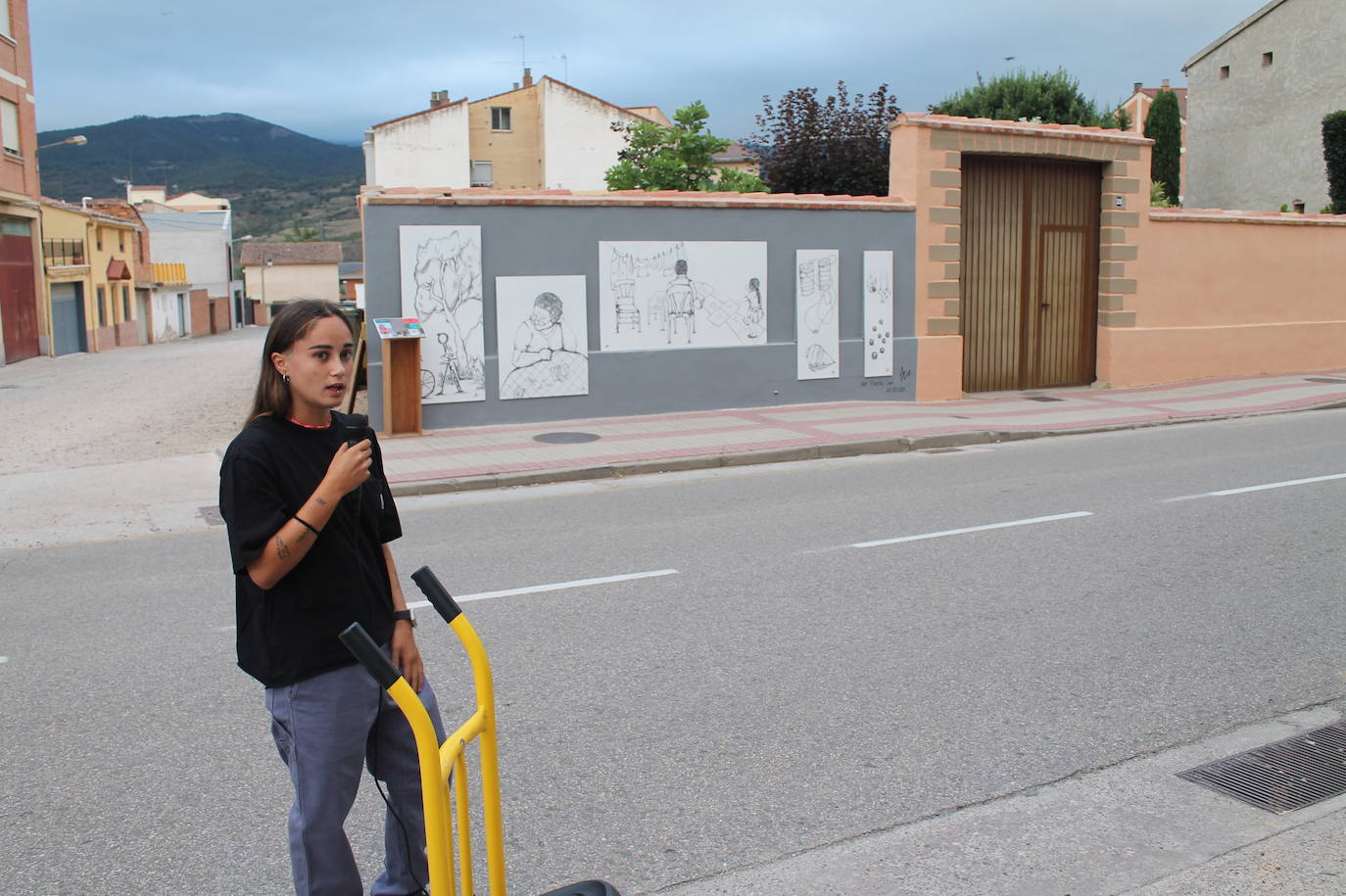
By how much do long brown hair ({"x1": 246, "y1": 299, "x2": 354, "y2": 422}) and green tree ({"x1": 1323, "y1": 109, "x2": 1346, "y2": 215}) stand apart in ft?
94.9

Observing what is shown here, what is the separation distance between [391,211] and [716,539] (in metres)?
7.26

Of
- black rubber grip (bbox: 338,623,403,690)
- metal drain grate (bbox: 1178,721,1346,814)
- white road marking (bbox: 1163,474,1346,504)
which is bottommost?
metal drain grate (bbox: 1178,721,1346,814)

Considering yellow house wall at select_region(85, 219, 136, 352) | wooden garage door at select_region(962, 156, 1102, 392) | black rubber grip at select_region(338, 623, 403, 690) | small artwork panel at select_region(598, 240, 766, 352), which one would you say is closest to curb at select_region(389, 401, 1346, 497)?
small artwork panel at select_region(598, 240, 766, 352)

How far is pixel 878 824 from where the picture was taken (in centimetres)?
392

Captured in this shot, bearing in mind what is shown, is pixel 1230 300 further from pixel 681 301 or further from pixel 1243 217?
pixel 681 301

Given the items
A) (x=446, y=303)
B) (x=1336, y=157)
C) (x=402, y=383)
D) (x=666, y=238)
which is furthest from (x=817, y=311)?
(x=1336, y=157)

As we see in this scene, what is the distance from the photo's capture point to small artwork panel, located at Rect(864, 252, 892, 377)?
16.4 meters

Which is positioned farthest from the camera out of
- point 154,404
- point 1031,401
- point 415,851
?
point 154,404

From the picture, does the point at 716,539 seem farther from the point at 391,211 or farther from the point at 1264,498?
the point at 391,211

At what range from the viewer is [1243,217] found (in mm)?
19688

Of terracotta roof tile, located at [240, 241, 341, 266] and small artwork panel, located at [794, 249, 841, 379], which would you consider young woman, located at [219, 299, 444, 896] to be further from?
terracotta roof tile, located at [240, 241, 341, 266]

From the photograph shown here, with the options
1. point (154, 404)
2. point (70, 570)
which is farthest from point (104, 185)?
point (70, 570)

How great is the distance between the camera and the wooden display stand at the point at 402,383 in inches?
526

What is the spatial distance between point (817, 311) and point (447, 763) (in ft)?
46.8
